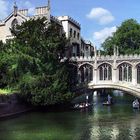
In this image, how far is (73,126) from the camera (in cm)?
4034

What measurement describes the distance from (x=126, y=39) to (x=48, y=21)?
719 inches

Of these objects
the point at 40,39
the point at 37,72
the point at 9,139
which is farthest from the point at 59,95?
the point at 9,139

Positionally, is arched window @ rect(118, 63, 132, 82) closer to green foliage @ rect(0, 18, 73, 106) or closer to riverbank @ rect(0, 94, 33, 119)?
green foliage @ rect(0, 18, 73, 106)

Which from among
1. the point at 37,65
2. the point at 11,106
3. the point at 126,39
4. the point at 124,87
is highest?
the point at 126,39

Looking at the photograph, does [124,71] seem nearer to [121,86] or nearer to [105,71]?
[105,71]

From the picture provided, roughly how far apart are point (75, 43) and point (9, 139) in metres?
41.5

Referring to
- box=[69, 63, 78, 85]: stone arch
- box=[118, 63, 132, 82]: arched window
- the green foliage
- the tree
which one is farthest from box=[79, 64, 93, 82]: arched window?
the tree

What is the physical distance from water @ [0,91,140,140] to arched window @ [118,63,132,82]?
696 cm

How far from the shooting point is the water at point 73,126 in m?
34.8

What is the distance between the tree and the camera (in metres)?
75.1

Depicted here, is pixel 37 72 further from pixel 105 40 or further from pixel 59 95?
pixel 105 40

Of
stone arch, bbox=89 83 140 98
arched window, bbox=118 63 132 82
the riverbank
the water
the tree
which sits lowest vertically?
the water

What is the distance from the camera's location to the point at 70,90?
55781 millimetres

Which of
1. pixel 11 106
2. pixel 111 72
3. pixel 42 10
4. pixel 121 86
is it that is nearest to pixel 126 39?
pixel 42 10
